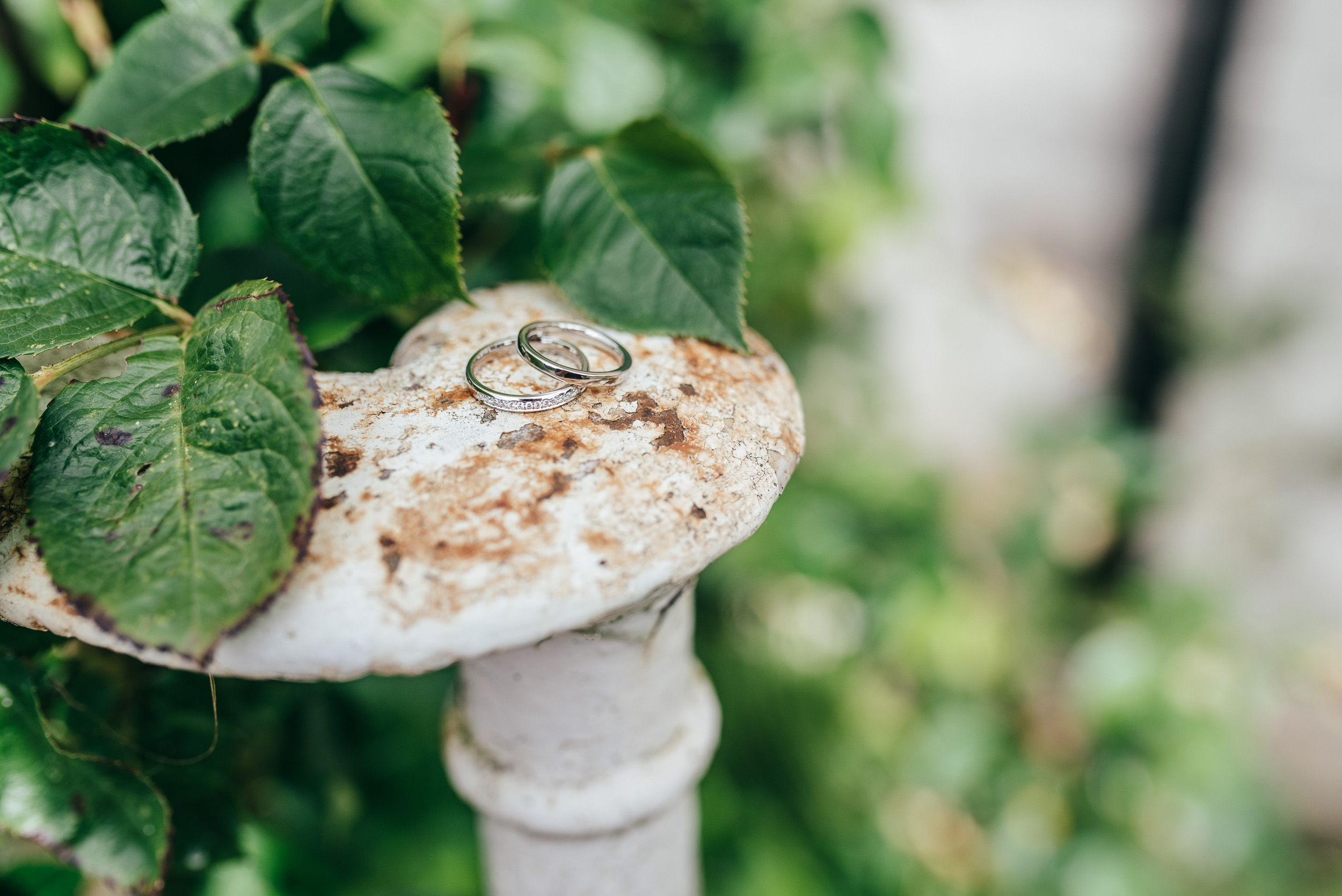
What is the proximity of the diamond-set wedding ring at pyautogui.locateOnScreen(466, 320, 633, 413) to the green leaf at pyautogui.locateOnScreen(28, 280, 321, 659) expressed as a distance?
0.32 feet

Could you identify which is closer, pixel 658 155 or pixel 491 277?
pixel 658 155

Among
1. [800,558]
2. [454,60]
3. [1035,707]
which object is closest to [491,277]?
[454,60]

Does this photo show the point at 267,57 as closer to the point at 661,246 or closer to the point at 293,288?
the point at 293,288

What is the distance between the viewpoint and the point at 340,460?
0.41m

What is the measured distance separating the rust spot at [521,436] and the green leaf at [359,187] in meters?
0.11

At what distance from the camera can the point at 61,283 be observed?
0.44 meters

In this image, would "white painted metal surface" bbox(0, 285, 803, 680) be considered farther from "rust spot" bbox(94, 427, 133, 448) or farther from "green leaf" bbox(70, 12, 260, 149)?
"green leaf" bbox(70, 12, 260, 149)

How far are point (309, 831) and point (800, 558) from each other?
36.9 inches

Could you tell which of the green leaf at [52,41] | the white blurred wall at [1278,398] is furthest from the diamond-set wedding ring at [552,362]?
the white blurred wall at [1278,398]

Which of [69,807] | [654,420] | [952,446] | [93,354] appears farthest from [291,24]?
[952,446]

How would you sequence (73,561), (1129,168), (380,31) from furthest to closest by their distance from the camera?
(1129,168)
(380,31)
(73,561)

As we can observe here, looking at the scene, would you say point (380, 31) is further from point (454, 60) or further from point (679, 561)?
point (679, 561)

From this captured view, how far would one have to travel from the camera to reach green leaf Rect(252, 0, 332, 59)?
542 millimetres

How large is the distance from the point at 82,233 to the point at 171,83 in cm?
13
